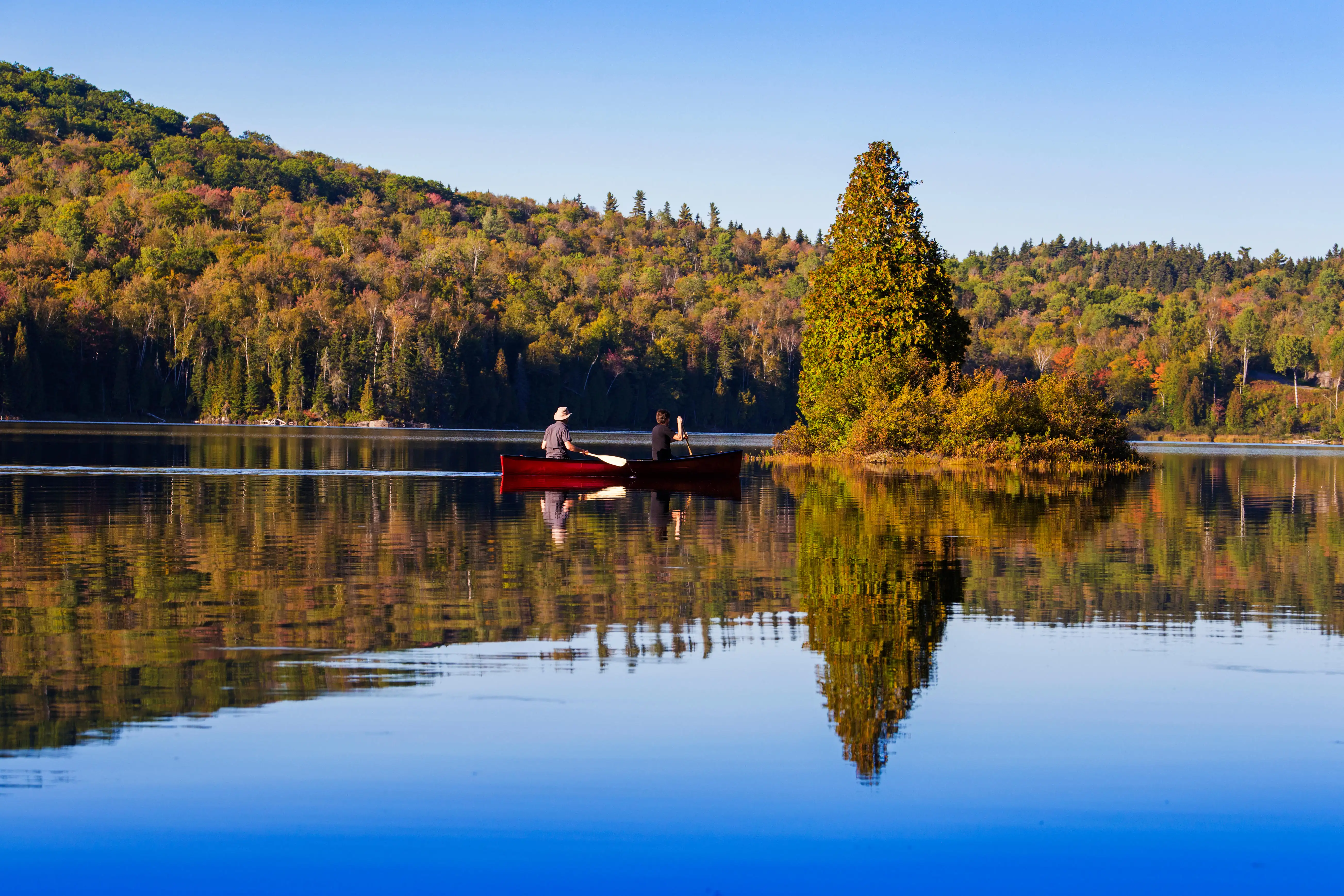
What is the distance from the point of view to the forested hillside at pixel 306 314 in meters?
119

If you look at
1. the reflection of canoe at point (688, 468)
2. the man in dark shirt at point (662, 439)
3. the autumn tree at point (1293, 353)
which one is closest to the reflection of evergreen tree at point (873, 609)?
the reflection of canoe at point (688, 468)

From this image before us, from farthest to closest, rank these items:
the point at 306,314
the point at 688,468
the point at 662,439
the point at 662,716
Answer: the point at 306,314 < the point at 662,439 < the point at 688,468 < the point at 662,716

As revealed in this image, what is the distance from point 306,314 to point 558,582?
120m

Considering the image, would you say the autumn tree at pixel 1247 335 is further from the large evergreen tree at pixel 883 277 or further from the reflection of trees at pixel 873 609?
the reflection of trees at pixel 873 609

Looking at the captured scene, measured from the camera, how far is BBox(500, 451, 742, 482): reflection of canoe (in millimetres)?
33125

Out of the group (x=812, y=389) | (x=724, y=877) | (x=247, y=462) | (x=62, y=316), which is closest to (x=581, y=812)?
(x=724, y=877)

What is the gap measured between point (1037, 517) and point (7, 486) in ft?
69.5

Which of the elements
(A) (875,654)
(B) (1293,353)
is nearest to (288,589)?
(A) (875,654)

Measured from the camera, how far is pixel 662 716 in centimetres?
821

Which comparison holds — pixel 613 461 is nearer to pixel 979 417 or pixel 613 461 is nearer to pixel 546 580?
pixel 979 417

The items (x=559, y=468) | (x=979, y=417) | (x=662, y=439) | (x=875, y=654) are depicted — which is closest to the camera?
(x=875, y=654)

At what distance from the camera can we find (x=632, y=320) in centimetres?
16625

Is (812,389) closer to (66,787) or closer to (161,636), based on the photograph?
(161,636)

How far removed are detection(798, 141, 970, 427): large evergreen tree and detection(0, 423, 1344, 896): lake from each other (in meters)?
32.8
